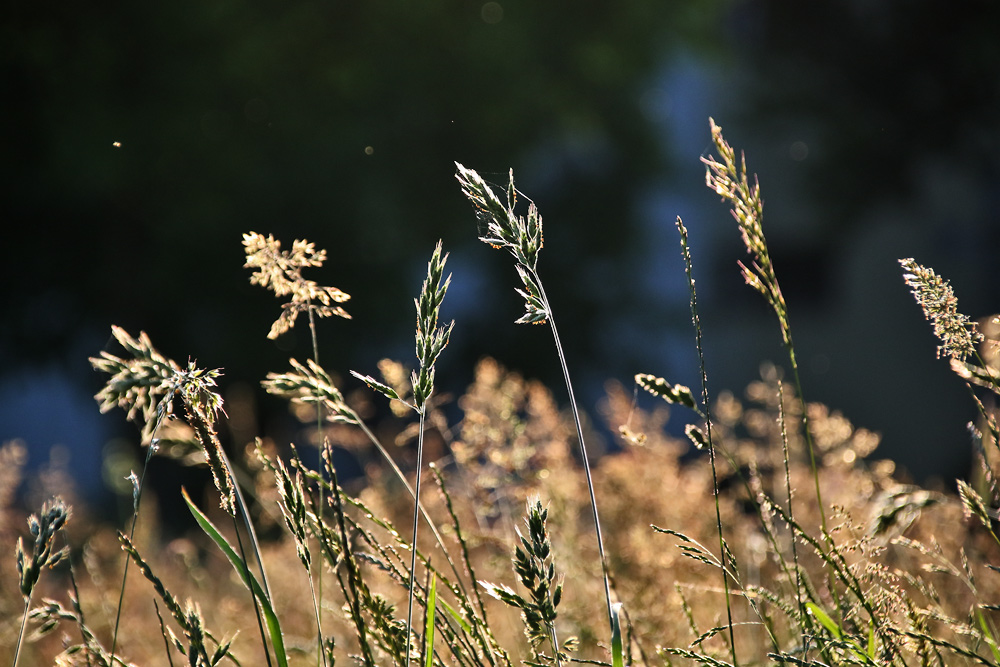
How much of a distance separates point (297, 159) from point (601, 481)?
6605 millimetres

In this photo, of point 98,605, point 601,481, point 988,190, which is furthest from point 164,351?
point 988,190

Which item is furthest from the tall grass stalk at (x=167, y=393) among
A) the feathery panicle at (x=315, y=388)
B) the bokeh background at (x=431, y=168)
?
the bokeh background at (x=431, y=168)

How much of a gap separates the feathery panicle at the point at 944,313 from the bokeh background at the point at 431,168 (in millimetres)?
6726

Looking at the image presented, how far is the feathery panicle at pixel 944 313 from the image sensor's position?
0.99m

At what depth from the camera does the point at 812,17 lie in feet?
28.5

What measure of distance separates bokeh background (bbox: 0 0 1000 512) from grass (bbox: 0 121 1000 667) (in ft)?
16.7

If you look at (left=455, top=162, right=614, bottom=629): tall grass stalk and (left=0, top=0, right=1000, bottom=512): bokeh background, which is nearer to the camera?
(left=455, top=162, right=614, bottom=629): tall grass stalk

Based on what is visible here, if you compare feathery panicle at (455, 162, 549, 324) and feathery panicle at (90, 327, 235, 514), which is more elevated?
feathery panicle at (455, 162, 549, 324)

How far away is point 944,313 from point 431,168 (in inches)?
323

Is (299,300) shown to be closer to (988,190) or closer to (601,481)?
(601,481)

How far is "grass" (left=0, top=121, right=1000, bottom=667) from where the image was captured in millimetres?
938

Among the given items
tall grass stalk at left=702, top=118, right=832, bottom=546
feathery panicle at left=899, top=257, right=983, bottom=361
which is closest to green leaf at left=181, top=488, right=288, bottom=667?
tall grass stalk at left=702, top=118, right=832, bottom=546

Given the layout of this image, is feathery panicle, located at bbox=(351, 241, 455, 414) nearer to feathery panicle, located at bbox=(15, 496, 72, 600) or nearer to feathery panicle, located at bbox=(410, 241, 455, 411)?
feathery panicle, located at bbox=(410, 241, 455, 411)

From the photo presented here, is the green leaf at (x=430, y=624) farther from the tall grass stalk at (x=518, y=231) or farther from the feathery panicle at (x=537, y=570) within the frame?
the tall grass stalk at (x=518, y=231)
